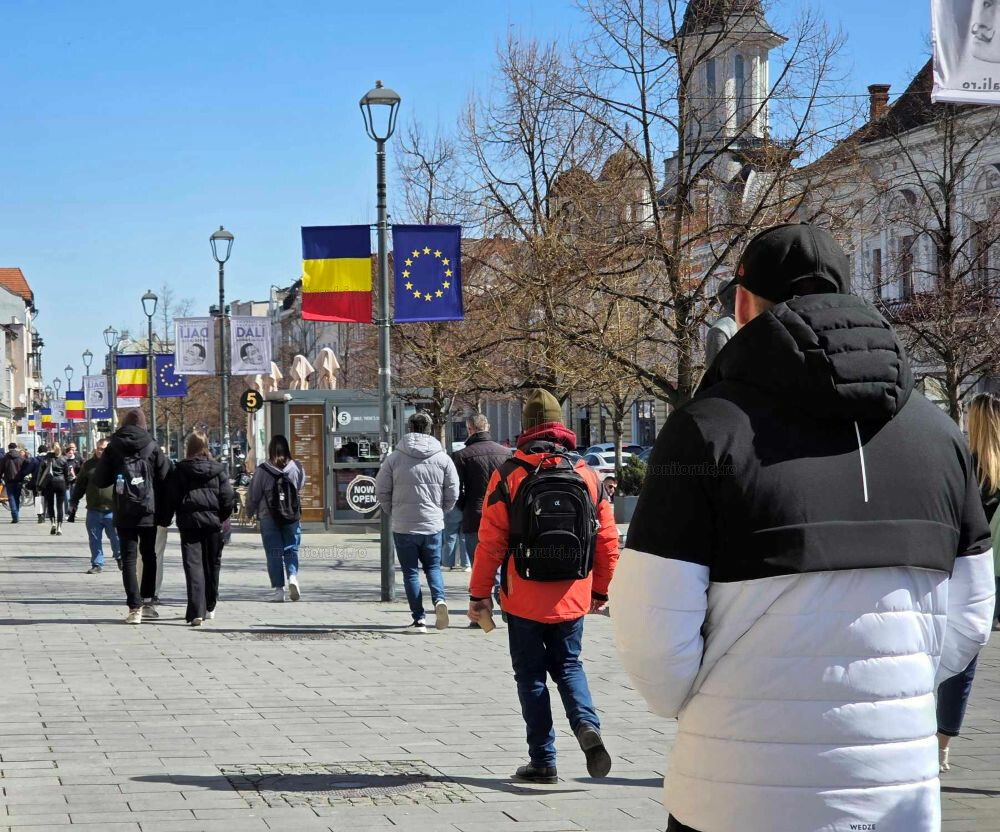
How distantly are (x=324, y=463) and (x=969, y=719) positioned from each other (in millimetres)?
19162

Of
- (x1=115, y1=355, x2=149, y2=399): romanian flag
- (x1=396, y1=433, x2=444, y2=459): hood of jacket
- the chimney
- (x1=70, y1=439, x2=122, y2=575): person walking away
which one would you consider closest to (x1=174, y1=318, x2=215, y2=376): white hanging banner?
(x1=115, y1=355, x2=149, y2=399): romanian flag

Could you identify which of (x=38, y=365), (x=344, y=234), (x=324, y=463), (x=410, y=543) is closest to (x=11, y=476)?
(x=324, y=463)

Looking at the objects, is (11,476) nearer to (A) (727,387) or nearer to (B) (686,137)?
(B) (686,137)

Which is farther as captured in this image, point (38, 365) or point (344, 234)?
point (38, 365)

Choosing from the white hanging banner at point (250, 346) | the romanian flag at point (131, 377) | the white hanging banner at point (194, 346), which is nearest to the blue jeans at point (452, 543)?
the white hanging banner at point (250, 346)

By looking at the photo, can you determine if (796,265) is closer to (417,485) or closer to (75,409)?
(417,485)

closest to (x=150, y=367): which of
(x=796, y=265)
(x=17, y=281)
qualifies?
(x=796, y=265)

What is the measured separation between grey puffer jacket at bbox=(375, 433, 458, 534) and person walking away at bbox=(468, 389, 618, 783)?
563 centimetres

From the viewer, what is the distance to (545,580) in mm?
6781

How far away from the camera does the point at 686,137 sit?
56.0 ft

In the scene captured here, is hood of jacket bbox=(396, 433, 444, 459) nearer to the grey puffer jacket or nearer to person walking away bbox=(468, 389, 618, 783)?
the grey puffer jacket

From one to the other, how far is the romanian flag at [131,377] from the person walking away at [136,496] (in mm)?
27469

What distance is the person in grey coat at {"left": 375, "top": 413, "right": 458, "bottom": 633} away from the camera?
500 inches

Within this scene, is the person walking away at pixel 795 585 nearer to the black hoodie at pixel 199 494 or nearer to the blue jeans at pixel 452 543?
the black hoodie at pixel 199 494
